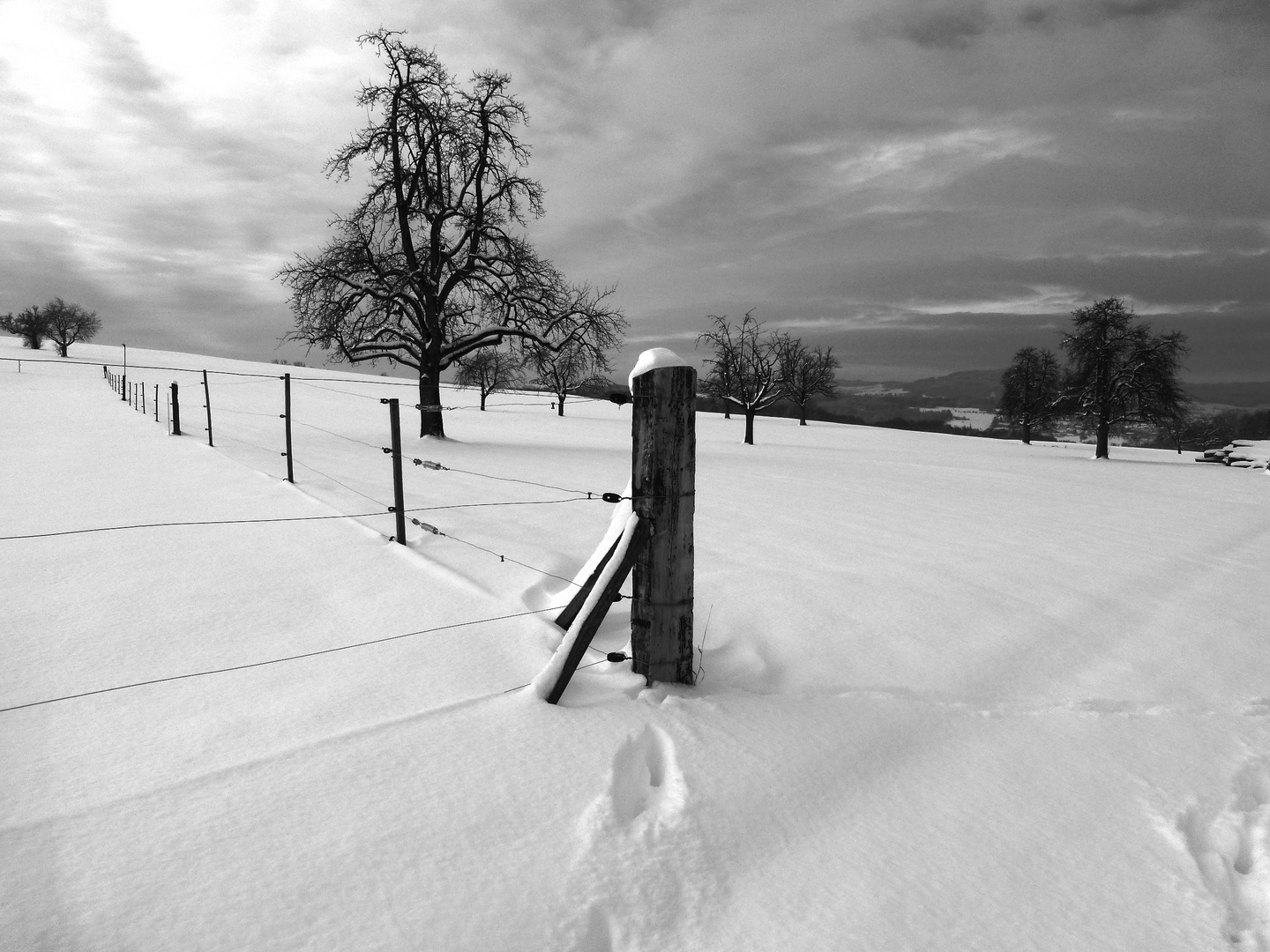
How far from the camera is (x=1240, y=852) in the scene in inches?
89.4

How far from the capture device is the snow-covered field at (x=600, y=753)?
73.4 inches

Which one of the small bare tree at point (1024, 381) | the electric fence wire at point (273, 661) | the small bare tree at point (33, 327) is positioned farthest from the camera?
the small bare tree at point (33, 327)

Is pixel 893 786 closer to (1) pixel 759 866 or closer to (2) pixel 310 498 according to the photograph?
(1) pixel 759 866

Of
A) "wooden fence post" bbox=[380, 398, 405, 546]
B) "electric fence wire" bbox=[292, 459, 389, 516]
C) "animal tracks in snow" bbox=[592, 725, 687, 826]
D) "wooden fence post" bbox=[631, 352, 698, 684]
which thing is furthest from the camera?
"electric fence wire" bbox=[292, 459, 389, 516]

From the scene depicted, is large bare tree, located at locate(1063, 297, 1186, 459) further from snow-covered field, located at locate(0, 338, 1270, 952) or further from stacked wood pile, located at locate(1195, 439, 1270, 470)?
snow-covered field, located at locate(0, 338, 1270, 952)

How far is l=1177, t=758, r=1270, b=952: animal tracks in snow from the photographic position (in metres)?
1.95

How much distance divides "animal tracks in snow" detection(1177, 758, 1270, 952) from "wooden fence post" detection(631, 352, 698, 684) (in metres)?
1.96

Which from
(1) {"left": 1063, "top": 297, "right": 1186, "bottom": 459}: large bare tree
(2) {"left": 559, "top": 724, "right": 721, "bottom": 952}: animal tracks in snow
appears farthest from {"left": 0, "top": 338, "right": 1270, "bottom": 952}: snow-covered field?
(1) {"left": 1063, "top": 297, "right": 1186, "bottom": 459}: large bare tree

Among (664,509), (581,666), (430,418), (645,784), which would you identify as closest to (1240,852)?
(645,784)

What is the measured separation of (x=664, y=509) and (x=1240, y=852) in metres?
2.39

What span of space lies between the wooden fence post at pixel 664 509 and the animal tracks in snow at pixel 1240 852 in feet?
6.44

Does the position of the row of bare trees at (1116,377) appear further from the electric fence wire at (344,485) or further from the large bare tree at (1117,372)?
the electric fence wire at (344,485)

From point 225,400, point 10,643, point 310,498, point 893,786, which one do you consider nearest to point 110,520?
point 310,498

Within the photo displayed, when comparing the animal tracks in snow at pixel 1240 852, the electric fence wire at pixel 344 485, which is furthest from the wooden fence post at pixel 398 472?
the animal tracks in snow at pixel 1240 852
